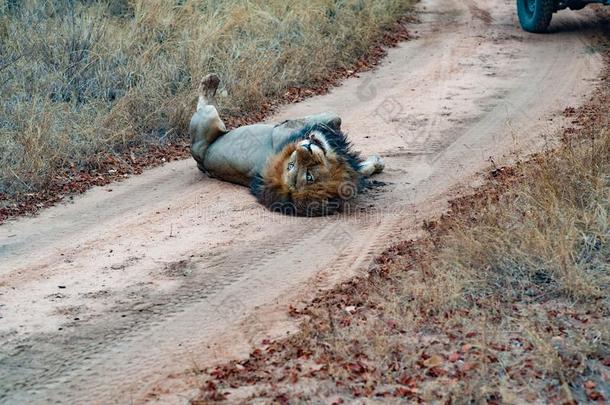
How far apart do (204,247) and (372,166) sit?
2090 mm

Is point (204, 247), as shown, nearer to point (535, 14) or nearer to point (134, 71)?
point (134, 71)

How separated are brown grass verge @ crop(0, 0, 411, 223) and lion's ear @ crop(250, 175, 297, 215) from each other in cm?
174

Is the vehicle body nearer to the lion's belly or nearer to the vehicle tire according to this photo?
the vehicle tire

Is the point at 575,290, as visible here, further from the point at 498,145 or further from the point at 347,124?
the point at 347,124

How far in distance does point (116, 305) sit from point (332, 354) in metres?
1.65

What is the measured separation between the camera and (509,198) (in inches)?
280

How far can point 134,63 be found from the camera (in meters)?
11.0

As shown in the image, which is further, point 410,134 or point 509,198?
point 410,134

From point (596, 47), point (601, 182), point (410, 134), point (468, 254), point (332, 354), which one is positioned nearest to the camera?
point (332, 354)

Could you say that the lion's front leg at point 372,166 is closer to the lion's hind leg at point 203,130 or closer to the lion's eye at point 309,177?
the lion's eye at point 309,177

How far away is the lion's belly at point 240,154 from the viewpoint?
8.33 metres

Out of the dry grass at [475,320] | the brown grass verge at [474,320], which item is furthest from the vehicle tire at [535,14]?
the dry grass at [475,320]

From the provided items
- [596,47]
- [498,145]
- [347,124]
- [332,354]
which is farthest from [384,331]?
[596,47]

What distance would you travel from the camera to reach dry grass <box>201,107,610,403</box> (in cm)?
470
